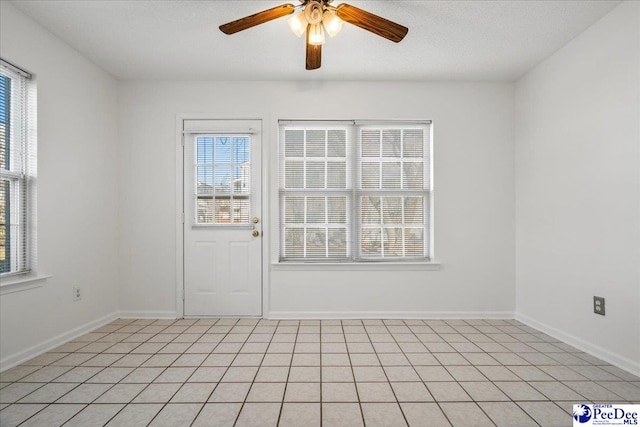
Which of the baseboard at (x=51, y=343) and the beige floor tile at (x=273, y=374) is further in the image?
the baseboard at (x=51, y=343)

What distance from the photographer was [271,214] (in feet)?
11.5

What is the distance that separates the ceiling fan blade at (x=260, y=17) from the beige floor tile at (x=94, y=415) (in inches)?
91.0

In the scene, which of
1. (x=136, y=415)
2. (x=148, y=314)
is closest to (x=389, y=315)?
(x=136, y=415)

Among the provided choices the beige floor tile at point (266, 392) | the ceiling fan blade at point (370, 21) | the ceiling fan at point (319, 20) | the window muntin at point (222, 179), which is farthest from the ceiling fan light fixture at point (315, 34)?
the beige floor tile at point (266, 392)

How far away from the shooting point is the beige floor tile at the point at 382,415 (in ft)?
5.47

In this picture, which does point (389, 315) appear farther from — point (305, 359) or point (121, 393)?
point (121, 393)

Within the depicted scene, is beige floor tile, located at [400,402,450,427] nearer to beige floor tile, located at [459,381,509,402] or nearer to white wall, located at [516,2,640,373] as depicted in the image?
beige floor tile, located at [459,381,509,402]

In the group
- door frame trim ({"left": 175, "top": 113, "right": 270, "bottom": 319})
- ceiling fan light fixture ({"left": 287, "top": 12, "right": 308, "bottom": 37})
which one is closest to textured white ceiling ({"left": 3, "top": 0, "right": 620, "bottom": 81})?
ceiling fan light fixture ({"left": 287, "top": 12, "right": 308, "bottom": 37})

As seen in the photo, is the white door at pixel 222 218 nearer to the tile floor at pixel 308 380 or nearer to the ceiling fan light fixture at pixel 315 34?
the tile floor at pixel 308 380

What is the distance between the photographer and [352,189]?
3.54m

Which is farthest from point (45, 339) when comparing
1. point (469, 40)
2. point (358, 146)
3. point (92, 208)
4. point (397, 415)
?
point (469, 40)

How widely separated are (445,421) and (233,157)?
2944 millimetres

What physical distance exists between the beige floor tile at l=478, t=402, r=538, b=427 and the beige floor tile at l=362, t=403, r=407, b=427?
1.60 feet

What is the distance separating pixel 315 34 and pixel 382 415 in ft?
7.53
